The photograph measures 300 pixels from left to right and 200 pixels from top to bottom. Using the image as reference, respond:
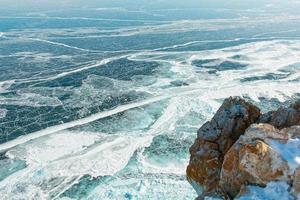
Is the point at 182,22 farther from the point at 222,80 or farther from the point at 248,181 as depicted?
the point at 248,181

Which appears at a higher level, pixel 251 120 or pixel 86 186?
pixel 251 120

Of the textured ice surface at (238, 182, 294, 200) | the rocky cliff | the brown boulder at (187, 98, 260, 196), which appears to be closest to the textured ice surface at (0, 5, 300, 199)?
the textured ice surface at (238, 182, 294, 200)

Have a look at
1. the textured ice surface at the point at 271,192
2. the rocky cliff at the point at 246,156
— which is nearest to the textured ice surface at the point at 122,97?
the textured ice surface at the point at 271,192

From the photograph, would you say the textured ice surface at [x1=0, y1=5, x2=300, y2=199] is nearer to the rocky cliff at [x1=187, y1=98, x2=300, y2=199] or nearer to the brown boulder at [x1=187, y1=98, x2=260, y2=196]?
the rocky cliff at [x1=187, y1=98, x2=300, y2=199]

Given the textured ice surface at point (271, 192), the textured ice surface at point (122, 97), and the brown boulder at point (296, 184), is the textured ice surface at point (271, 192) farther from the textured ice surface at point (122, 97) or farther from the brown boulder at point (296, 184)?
the brown boulder at point (296, 184)

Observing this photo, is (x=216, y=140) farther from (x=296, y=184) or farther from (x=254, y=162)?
(x=296, y=184)

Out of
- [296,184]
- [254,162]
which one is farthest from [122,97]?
[296,184]

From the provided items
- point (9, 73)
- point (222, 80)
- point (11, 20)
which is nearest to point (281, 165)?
point (222, 80)

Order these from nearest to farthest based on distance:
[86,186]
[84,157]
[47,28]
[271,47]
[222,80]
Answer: [86,186]
[84,157]
[222,80]
[271,47]
[47,28]
